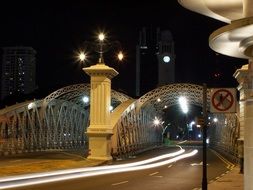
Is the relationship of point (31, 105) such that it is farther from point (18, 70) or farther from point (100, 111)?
point (18, 70)

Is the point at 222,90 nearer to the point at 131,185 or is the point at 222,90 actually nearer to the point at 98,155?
the point at 131,185

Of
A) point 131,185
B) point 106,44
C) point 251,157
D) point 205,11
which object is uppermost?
point 106,44

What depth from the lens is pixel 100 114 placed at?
127 feet

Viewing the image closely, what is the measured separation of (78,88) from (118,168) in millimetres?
23681

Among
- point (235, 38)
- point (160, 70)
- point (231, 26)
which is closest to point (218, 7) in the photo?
point (235, 38)

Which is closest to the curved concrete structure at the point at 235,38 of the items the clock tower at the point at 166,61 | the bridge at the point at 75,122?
the bridge at the point at 75,122

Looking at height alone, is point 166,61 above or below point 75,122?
above

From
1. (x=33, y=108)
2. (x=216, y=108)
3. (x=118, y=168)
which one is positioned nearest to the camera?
→ (x=216, y=108)

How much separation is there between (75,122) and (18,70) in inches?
4451

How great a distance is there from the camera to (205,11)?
16922mm

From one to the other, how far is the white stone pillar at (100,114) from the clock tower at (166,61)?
372 ft

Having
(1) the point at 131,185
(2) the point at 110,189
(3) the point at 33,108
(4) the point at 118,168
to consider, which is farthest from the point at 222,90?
(3) the point at 33,108

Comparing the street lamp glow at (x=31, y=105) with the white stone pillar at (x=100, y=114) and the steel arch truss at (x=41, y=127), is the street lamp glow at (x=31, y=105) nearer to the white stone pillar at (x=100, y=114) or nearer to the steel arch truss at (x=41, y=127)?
the steel arch truss at (x=41, y=127)

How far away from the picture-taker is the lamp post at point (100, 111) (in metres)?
38.3
